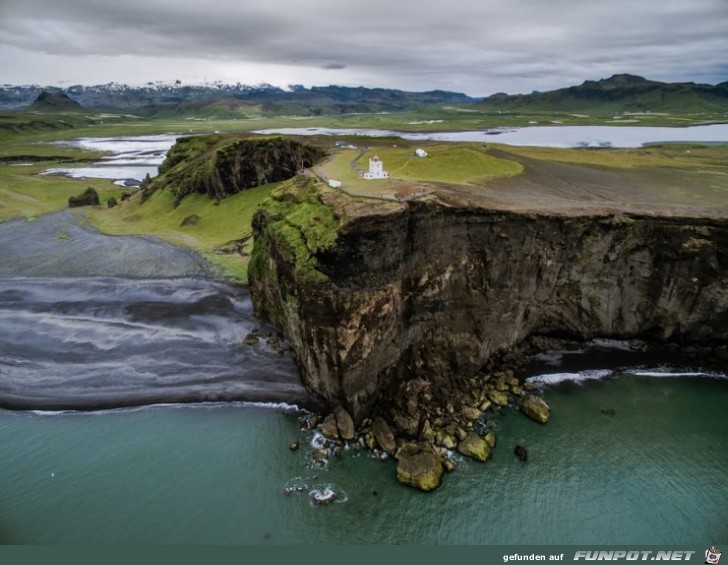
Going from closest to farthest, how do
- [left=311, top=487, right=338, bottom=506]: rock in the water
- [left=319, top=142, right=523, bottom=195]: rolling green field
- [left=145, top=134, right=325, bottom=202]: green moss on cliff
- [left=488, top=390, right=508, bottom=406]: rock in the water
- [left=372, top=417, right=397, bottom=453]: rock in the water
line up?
1. [left=311, top=487, right=338, bottom=506]: rock in the water
2. [left=372, top=417, right=397, bottom=453]: rock in the water
3. [left=488, top=390, right=508, bottom=406]: rock in the water
4. [left=319, top=142, right=523, bottom=195]: rolling green field
5. [left=145, top=134, right=325, bottom=202]: green moss on cliff

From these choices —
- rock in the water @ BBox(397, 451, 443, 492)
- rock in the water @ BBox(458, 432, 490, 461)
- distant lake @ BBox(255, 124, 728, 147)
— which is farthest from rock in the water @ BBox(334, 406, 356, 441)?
distant lake @ BBox(255, 124, 728, 147)

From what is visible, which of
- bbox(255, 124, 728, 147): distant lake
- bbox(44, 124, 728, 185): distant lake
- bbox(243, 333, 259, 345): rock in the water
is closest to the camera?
bbox(243, 333, 259, 345): rock in the water

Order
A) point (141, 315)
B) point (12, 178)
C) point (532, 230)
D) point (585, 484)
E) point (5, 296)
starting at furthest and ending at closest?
point (12, 178), point (5, 296), point (141, 315), point (532, 230), point (585, 484)

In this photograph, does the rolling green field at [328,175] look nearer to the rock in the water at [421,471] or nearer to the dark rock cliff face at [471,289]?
the dark rock cliff face at [471,289]

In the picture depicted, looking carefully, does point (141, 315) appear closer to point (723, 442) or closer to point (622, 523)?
point (622, 523)

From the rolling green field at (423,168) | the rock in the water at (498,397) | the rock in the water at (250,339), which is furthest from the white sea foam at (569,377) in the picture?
the rock in the water at (250,339)

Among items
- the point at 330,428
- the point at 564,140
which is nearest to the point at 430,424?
the point at 330,428

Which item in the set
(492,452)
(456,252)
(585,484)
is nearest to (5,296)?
(456,252)

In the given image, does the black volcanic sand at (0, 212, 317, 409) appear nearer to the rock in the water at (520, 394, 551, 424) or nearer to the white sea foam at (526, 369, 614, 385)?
the rock in the water at (520, 394, 551, 424)
